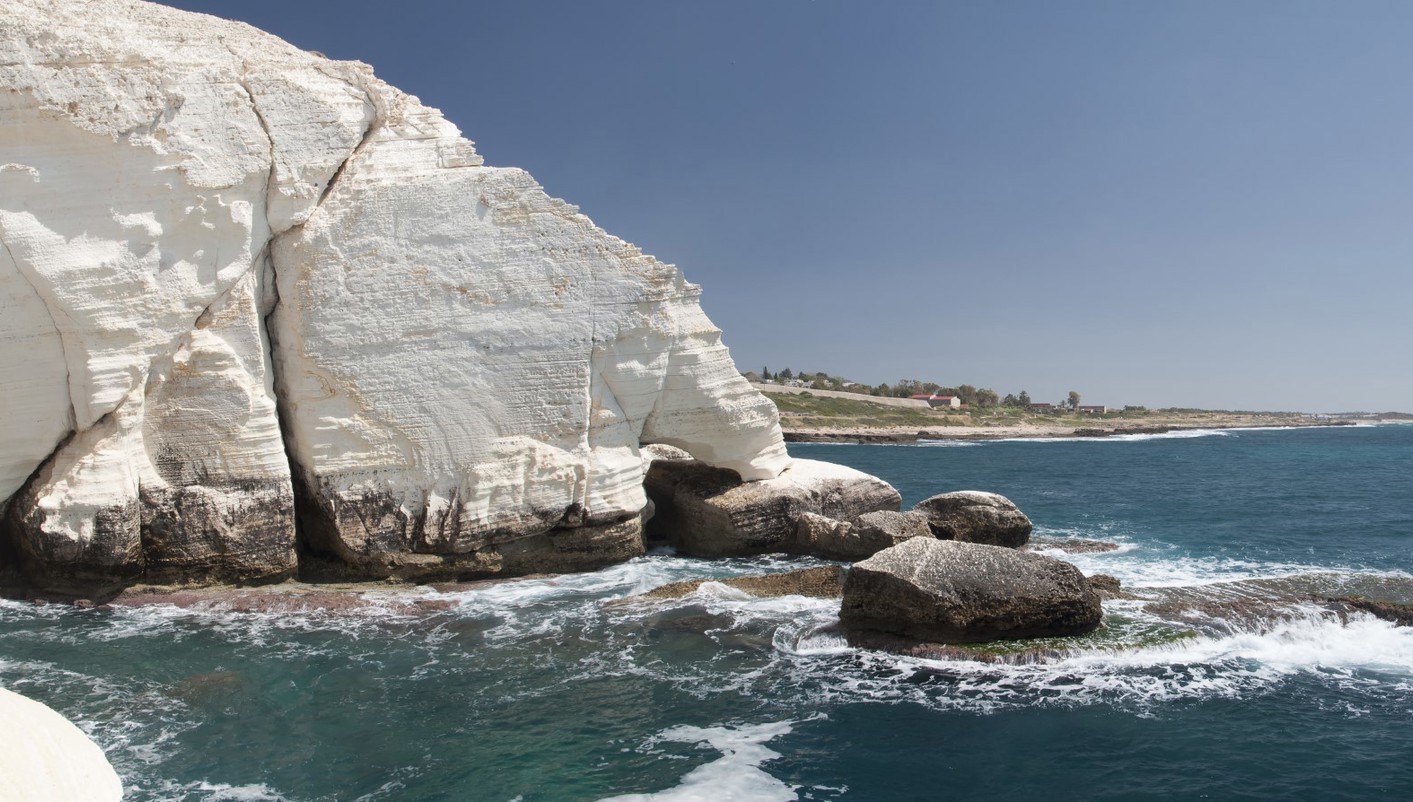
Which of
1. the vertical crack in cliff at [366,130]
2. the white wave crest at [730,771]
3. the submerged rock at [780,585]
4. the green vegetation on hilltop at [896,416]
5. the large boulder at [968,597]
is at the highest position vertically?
the vertical crack in cliff at [366,130]

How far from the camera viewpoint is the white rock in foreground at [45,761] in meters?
4.36

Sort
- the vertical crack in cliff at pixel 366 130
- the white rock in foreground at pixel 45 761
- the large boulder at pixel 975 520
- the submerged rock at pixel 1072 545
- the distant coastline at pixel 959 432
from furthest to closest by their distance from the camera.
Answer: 1. the distant coastline at pixel 959 432
2. the submerged rock at pixel 1072 545
3. the large boulder at pixel 975 520
4. the vertical crack in cliff at pixel 366 130
5. the white rock in foreground at pixel 45 761

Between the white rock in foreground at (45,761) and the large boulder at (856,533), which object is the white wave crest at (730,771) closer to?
the white rock in foreground at (45,761)

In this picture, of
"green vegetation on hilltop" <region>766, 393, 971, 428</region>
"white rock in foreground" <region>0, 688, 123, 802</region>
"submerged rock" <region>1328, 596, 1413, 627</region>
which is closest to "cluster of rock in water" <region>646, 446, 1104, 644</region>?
"submerged rock" <region>1328, 596, 1413, 627</region>

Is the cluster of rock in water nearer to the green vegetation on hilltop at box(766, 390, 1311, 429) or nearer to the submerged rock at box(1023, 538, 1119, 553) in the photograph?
the submerged rock at box(1023, 538, 1119, 553)

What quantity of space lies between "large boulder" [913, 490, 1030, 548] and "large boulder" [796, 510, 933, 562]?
20.7 inches

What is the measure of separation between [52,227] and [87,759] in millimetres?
12960

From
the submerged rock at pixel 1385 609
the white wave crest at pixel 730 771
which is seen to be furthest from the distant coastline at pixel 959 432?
the white wave crest at pixel 730 771

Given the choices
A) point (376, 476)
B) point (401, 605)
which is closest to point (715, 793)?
point (401, 605)

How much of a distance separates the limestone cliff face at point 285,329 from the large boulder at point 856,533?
3415mm

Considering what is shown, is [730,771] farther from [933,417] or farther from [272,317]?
[933,417]

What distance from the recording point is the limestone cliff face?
1484 centimetres

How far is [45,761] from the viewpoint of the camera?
4629 millimetres

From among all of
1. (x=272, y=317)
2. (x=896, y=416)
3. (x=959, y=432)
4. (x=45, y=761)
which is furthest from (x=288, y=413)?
(x=896, y=416)
